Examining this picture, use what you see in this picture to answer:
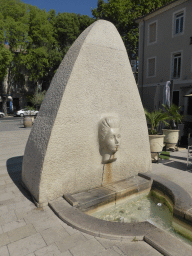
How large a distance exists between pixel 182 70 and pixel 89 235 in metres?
16.9

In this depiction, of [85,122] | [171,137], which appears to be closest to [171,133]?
[171,137]

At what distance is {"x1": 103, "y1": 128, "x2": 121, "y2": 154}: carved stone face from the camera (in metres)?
3.90

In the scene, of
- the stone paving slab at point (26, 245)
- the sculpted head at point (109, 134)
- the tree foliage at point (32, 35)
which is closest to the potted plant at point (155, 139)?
the sculpted head at point (109, 134)

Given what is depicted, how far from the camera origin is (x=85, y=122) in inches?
150

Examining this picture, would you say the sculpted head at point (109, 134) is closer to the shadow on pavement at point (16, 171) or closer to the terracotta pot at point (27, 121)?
the shadow on pavement at point (16, 171)

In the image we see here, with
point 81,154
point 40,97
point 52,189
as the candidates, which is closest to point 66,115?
point 81,154

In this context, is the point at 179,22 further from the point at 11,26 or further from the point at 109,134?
the point at 11,26

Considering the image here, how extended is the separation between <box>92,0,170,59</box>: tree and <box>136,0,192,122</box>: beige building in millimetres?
6737

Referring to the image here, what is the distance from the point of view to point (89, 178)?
4082 millimetres

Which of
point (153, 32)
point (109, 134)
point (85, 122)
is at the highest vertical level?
point (153, 32)

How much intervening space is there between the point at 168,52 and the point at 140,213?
1716cm

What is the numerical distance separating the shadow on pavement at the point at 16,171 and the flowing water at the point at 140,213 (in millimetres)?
1603

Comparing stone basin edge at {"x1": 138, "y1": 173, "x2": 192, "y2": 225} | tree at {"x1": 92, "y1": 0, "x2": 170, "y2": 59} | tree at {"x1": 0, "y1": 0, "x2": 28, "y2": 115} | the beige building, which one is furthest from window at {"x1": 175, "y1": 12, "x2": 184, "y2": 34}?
tree at {"x1": 0, "y1": 0, "x2": 28, "y2": 115}

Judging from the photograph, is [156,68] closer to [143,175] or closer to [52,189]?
[143,175]
